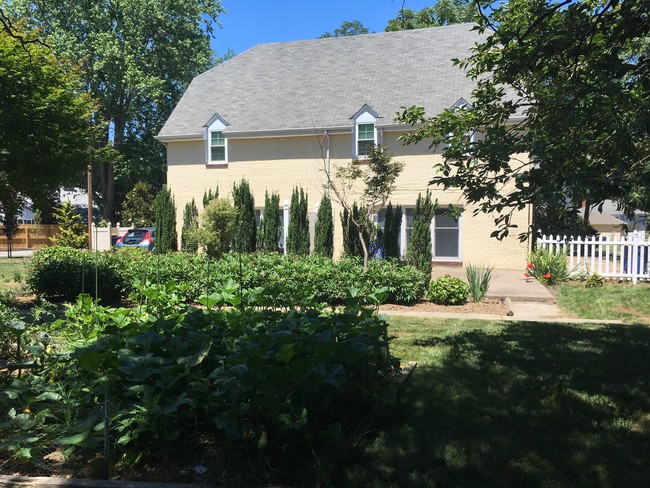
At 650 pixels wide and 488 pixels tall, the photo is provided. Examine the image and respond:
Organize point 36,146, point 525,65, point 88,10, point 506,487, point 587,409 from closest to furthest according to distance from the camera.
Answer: point 506,487, point 587,409, point 525,65, point 36,146, point 88,10

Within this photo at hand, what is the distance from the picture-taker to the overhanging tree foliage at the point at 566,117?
4.76 metres

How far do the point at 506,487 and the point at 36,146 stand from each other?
931cm

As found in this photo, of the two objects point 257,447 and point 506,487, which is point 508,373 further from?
point 257,447

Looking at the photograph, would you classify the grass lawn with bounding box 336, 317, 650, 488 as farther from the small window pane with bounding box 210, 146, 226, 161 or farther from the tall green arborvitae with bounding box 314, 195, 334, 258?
the small window pane with bounding box 210, 146, 226, 161

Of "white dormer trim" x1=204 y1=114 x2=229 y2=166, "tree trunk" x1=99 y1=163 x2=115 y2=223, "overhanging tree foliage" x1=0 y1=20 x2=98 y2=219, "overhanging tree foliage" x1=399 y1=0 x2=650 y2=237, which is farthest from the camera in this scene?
"tree trunk" x1=99 y1=163 x2=115 y2=223

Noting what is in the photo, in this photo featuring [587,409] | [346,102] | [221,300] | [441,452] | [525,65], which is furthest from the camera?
[346,102]

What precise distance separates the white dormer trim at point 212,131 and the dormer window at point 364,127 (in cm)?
529

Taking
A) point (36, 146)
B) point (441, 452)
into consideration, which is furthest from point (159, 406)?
point (36, 146)

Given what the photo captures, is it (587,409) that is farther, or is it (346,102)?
(346,102)

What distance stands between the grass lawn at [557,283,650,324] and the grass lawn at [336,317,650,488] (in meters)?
3.30

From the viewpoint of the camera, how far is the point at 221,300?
17.3ft

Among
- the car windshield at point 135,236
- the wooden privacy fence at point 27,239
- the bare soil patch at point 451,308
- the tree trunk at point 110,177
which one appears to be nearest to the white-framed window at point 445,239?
the bare soil patch at point 451,308

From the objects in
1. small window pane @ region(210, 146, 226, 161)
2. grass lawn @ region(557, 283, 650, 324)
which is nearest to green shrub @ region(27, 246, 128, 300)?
grass lawn @ region(557, 283, 650, 324)

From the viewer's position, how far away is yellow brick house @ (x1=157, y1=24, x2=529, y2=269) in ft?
61.1
